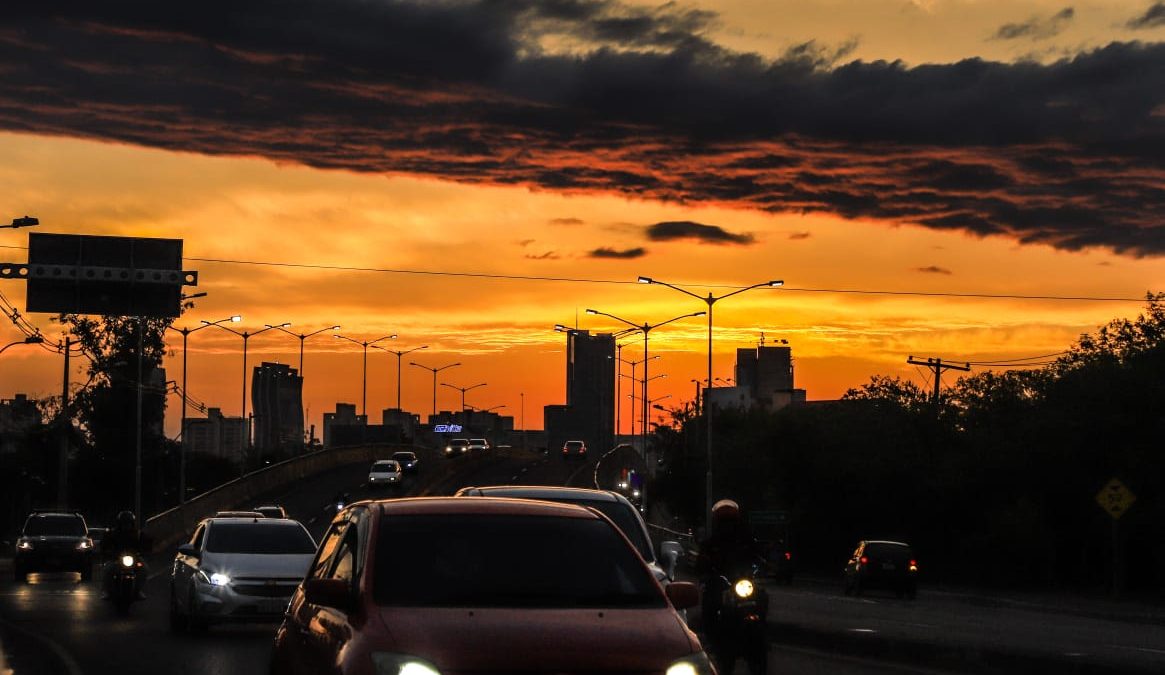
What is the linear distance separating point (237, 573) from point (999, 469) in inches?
1759

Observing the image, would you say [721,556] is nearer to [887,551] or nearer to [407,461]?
[887,551]

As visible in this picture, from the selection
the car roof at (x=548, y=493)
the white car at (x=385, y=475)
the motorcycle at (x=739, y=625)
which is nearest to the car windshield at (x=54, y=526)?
the car roof at (x=548, y=493)

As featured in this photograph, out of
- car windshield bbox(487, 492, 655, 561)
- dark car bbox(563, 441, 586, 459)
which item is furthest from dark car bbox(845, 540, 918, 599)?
dark car bbox(563, 441, 586, 459)

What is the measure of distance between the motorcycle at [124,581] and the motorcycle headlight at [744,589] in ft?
56.8

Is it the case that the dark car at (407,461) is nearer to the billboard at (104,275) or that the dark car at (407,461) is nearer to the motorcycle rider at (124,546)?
the billboard at (104,275)

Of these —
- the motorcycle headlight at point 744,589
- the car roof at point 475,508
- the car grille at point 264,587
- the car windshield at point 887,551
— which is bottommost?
the car windshield at point 887,551

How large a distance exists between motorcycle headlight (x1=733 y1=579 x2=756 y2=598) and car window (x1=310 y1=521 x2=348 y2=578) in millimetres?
4614

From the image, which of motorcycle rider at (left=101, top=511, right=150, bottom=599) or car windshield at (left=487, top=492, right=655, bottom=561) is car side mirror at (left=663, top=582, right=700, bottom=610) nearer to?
car windshield at (left=487, top=492, right=655, bottom=561)

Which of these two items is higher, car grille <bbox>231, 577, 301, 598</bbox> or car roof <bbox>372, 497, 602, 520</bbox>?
car roof <bbox>372, 497, 602, 520</bbox>

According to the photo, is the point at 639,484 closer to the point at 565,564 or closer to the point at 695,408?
the point at 695,408

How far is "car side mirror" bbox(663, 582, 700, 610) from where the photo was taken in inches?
356

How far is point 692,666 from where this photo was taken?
780cm

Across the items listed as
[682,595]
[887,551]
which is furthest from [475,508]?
[887,551]

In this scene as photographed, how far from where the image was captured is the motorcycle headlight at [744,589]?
14.1 metres
